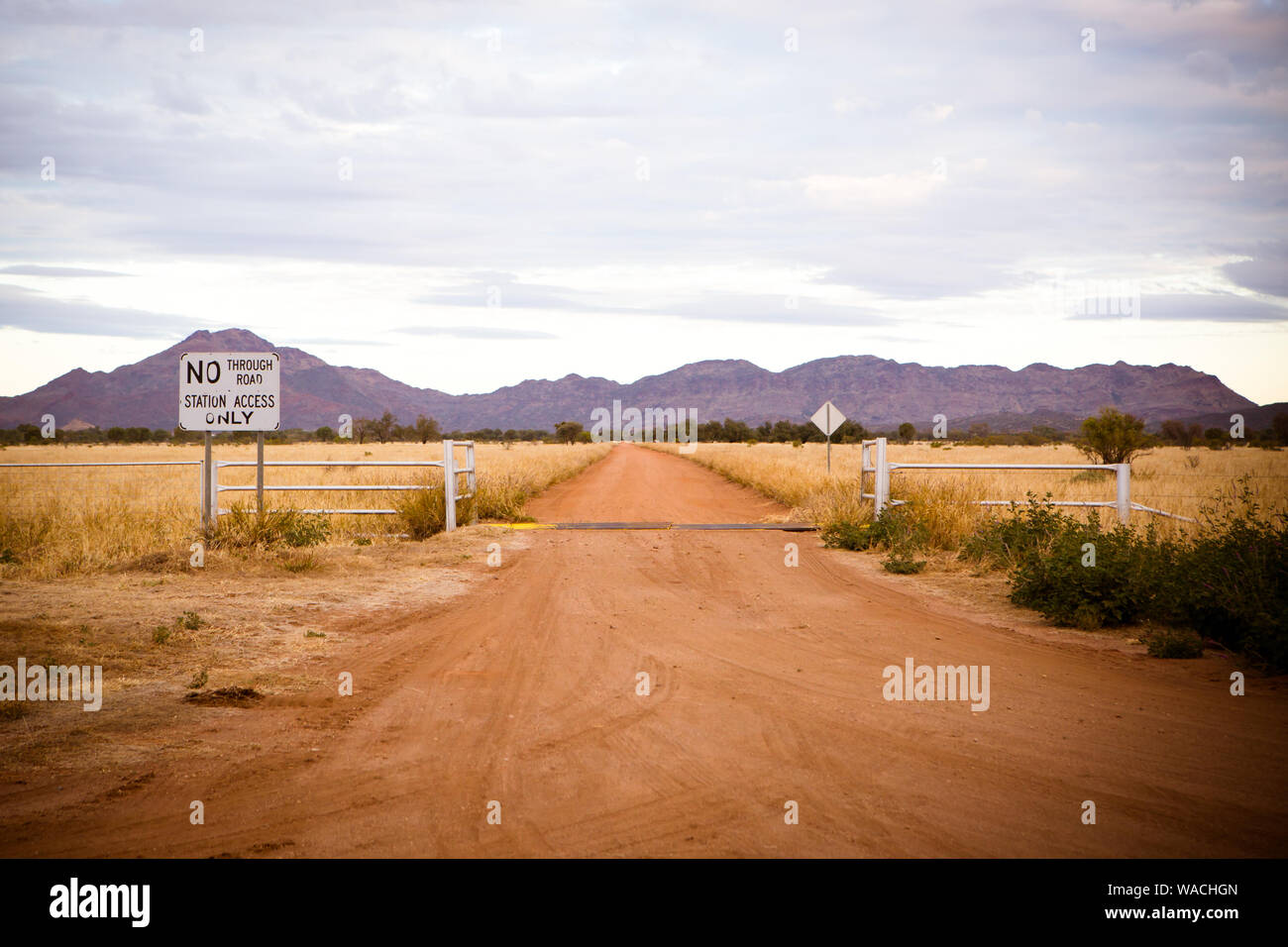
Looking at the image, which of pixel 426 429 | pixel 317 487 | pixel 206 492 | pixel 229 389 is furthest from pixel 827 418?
pixel 426 429

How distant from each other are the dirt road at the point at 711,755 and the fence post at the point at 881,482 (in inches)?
243

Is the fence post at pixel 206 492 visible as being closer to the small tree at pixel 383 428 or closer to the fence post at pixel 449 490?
the fence post at pixel 449 490

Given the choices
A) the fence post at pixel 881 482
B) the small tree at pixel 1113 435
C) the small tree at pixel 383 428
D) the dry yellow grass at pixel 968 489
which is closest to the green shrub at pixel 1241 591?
the dry yellow grass at pixel 968 489

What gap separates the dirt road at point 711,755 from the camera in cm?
402

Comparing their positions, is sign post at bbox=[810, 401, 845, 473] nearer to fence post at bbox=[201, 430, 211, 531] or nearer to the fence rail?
the fence rail

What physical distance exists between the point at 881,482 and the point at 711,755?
10874 millimetres

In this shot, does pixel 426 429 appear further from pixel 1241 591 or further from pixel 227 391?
pixel 1241 591

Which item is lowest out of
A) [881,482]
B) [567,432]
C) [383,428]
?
[881,482]

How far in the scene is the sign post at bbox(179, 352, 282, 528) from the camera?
12.9 m

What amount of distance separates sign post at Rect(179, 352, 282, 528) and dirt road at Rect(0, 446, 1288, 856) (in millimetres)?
5543

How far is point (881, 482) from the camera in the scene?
15211mm

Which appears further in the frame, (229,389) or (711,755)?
(229,389)

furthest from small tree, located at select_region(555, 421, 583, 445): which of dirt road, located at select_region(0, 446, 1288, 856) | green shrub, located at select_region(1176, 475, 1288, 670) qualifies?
green shrub, located at select_region(1176, 475, 1288, 670)

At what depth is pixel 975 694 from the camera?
6.44m
